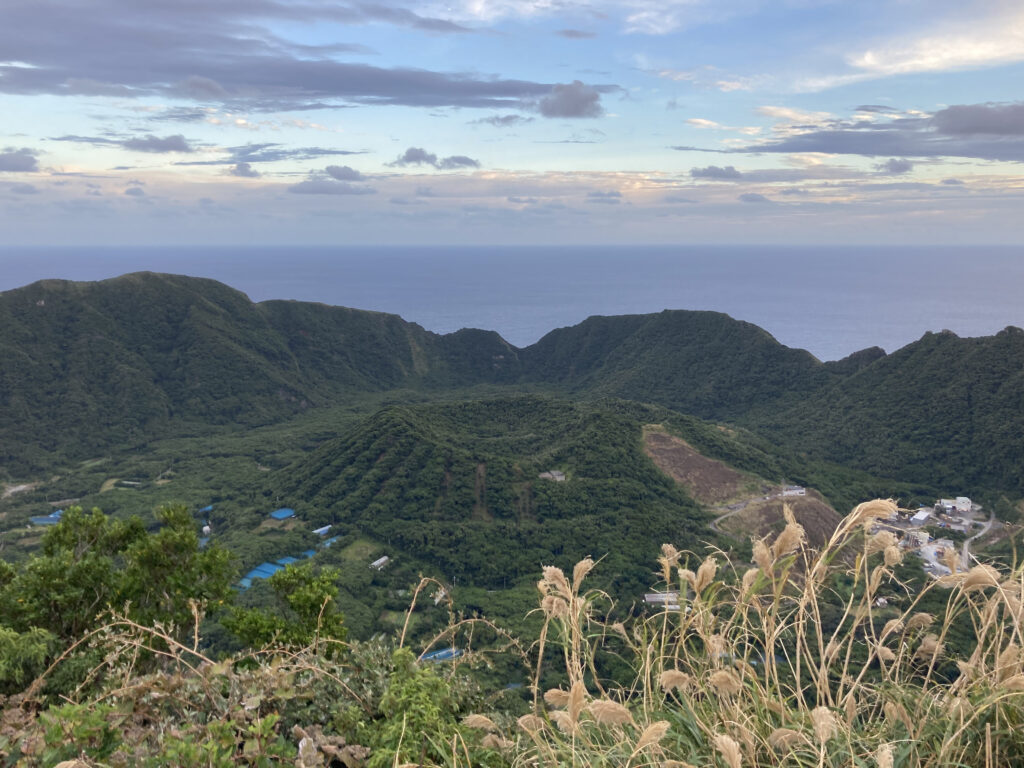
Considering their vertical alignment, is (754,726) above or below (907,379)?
above

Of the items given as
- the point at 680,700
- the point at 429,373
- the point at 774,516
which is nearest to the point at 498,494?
the point at 774,516

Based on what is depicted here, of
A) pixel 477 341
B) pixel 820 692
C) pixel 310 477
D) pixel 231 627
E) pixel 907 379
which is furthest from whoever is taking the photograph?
pixel 477 341

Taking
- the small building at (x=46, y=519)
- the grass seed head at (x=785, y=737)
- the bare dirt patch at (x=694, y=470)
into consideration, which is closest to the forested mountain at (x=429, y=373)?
the small building at (x=46, y=519)

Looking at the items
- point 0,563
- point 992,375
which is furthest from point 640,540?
point 992,375

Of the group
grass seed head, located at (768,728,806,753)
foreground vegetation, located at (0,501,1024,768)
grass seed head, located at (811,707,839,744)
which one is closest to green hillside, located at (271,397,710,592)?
foreground vegetation, located at (0,501,1024,768)

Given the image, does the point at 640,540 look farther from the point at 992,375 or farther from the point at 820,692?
the point at 992,375
